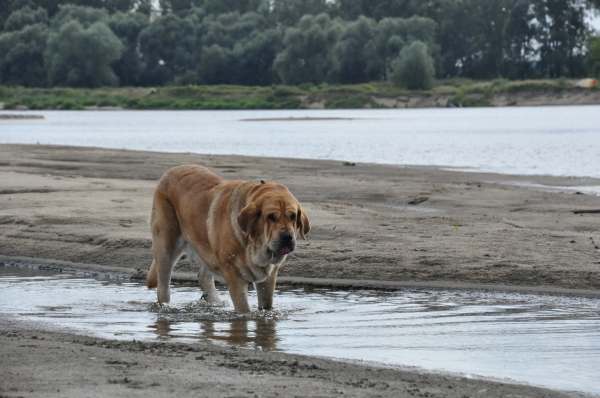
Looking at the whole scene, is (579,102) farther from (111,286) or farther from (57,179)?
(111,286)

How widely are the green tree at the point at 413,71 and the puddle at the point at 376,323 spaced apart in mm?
77145

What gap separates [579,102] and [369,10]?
49.4 metres

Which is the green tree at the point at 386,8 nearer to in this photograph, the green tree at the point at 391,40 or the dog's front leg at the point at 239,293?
the green tree at the point at 391,40

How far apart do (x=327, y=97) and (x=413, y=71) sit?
8394mm

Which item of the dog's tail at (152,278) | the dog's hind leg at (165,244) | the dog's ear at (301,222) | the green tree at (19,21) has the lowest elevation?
the dog's tail at (152,278)

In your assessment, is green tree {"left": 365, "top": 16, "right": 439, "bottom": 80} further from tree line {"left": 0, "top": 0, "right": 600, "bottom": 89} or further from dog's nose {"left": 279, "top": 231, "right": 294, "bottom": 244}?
dog's nose {"left": 279, "top": 231, "right": 294, "bottom": 244}

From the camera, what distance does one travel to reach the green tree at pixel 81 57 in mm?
98500

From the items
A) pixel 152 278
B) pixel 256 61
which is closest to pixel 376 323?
pixel 152 278

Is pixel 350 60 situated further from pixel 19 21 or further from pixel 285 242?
pixel 285 242

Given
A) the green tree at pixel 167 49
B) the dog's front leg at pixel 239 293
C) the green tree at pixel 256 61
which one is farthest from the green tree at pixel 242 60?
the dog's front leg at pixel 239 293

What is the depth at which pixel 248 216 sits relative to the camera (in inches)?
265

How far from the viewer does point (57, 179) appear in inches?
640

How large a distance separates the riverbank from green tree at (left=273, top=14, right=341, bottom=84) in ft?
13.0

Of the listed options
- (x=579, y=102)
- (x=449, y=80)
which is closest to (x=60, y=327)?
(x=579, y=102)
